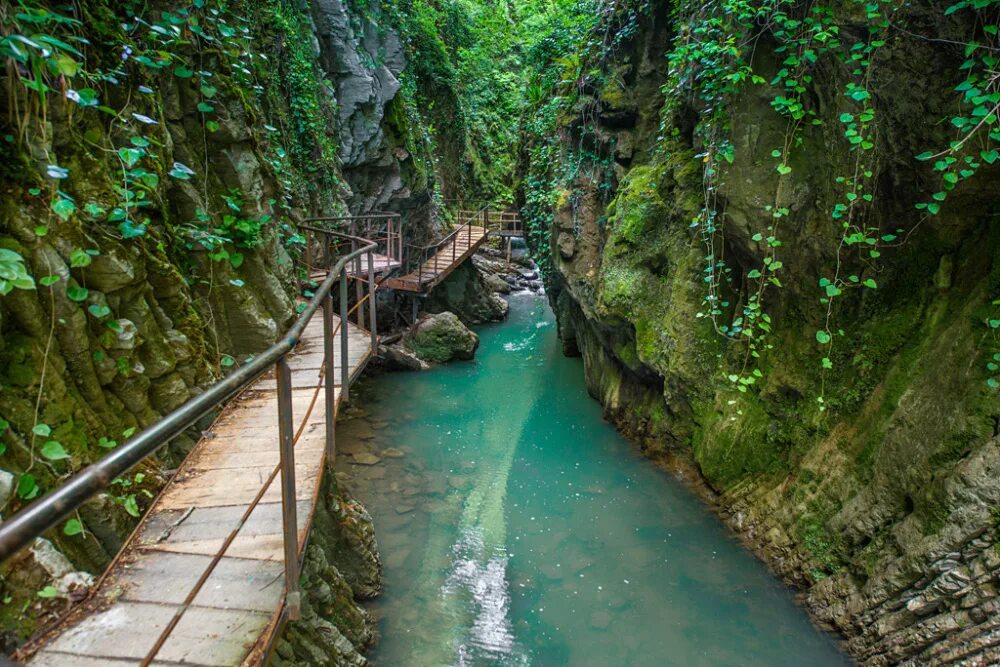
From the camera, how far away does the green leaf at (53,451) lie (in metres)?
2.53

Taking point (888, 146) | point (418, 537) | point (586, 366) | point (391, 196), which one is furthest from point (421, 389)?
point (888, 146)

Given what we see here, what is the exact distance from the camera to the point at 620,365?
8625mm

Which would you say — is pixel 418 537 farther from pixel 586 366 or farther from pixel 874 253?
pixel 586 366

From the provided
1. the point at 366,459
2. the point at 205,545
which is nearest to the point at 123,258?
the point at 205,545

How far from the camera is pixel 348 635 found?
392 cm

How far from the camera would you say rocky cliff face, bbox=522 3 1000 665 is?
3613mm

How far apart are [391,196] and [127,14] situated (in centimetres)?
1082

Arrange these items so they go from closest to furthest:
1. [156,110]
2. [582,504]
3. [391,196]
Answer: [156,110] → [582,504] → [391,196]

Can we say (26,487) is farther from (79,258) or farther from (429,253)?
(429,253)

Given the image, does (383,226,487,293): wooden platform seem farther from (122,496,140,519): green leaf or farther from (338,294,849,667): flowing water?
(122,496,140,519): green leaf

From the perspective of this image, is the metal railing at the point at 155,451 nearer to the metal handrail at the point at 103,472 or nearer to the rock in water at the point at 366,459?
the metal handrail at the point at 103,472

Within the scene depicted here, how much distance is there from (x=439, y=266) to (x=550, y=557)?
1014cm

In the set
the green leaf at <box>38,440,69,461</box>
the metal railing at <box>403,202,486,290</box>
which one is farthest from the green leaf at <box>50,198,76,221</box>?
the metal railing at <box>403,202,486,290</box>

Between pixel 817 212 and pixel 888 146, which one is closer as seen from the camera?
pixel 888 146
